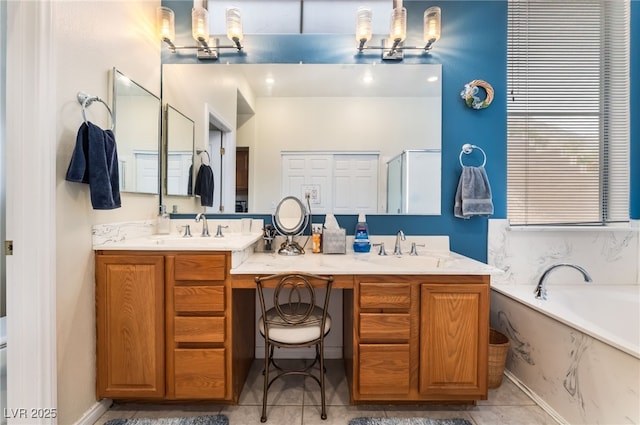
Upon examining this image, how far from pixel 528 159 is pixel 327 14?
1.91 m

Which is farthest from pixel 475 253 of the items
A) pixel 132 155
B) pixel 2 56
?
pixel 2 56

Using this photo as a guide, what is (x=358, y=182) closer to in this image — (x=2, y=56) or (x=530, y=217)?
(x=530, y=217)

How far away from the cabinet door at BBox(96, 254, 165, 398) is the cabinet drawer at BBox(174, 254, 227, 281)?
98 millimetres

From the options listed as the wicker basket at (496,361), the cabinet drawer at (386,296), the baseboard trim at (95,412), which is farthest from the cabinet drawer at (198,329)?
the wicker basket at (496,361)

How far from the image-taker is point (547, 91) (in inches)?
85.7

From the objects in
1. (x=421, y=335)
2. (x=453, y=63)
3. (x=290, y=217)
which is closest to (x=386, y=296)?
(x=421, y=335)

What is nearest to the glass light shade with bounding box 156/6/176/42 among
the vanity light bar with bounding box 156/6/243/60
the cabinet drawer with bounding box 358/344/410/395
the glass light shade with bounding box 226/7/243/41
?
the vanity light bar with bounding box 156/6/243/60

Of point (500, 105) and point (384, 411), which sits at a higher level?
point (500, 105)

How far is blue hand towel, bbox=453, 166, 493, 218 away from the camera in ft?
6.76

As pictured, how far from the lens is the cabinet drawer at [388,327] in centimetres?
153

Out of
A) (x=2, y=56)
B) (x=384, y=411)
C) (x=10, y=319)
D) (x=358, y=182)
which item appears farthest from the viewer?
(x=358, y=182)

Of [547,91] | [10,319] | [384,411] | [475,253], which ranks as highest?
[547,91]

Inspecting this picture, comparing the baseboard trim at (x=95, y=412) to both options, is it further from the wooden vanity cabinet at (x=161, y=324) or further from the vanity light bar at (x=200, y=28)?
the vanity light bar at (x=200, y=28)

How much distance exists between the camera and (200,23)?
201 cm
